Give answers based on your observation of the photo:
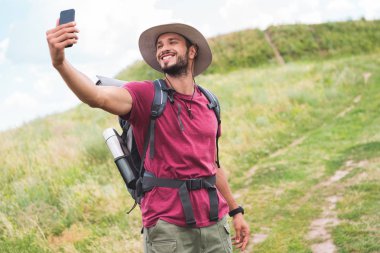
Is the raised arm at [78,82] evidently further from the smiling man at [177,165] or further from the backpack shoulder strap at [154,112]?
the backpack shoulder strap at [154,112]

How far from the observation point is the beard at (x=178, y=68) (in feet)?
9.78

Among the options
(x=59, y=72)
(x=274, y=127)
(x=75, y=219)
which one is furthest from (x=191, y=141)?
(x=274, y=127)

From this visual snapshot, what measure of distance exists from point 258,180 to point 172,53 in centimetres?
578

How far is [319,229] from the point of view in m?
5.95

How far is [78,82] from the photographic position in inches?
90.6

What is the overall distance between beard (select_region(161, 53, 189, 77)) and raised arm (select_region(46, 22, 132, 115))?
1.38 feet

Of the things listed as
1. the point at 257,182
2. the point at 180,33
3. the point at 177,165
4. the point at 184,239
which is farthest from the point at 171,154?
the point at 257,182

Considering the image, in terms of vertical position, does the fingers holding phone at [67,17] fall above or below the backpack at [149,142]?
above

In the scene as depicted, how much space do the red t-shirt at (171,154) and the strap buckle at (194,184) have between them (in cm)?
3

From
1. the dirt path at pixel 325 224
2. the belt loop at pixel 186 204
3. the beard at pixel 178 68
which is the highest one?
the beard at pixel 178 68

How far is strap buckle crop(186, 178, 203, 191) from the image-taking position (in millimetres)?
2711

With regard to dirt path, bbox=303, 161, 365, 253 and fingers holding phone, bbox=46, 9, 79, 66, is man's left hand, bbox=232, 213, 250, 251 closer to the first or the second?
fingers holding phone, bbox=46, 9, 79, 66

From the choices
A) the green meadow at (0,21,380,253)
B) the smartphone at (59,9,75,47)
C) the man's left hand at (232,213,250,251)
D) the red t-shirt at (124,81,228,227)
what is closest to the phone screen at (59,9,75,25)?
the smartphone at (59,9,75,47)

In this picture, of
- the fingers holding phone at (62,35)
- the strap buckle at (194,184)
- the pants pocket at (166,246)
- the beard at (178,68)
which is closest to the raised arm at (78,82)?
the fingers holding phone at (62,35)
